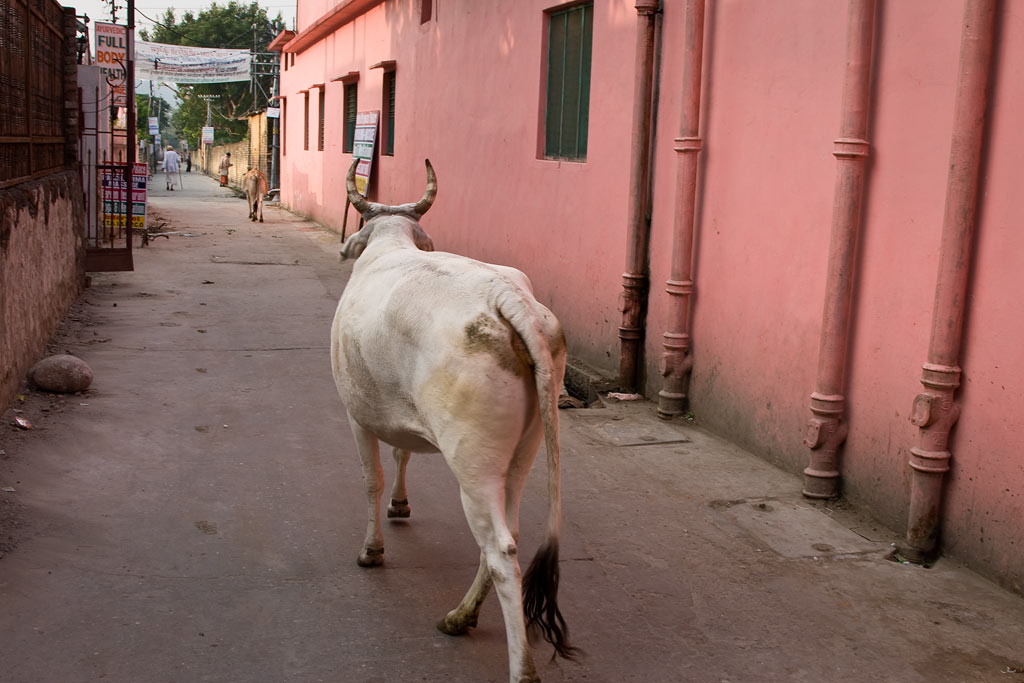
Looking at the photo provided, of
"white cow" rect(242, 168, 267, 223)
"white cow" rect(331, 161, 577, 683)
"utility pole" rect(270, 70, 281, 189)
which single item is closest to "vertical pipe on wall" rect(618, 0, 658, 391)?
"white cow" rect(331, 161, 577, 683)

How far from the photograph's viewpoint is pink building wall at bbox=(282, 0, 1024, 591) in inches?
175

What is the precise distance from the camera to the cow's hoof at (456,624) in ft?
12.7

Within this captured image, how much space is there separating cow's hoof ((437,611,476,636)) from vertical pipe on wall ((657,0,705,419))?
3487 millimetres

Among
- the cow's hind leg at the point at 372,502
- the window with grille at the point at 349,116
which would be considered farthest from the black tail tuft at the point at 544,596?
the window with grille at the point at 349,116

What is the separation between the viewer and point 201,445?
20.1 feet

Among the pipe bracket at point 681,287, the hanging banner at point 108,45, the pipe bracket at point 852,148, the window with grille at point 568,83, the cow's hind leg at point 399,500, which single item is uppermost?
the hanging banner at point 108,45

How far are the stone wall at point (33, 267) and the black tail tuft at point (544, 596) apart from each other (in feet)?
13.5

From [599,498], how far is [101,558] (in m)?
2.53

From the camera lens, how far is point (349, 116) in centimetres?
2056

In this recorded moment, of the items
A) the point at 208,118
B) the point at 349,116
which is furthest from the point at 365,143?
the point at 208,118

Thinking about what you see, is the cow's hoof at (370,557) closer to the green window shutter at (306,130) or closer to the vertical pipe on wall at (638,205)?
the vertical pipe on wall at (638,205)

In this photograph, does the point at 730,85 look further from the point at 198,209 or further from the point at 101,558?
the point at 198,209

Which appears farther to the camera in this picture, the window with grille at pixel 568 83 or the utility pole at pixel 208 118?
the utility pole at pixel 208 118

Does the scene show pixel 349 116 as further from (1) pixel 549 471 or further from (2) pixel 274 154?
(1) pixel 549 471
